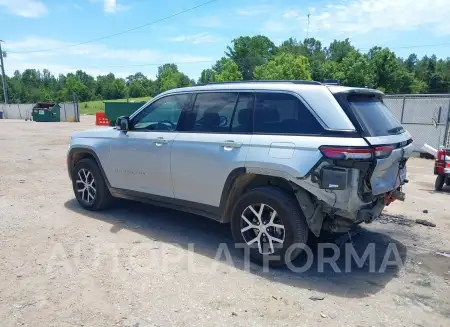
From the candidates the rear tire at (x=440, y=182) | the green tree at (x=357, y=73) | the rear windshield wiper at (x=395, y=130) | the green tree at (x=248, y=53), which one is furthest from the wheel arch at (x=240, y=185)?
Answer: the green tree at (x=248, y=53)

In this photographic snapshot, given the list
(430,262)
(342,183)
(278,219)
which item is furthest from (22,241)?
(430,262)

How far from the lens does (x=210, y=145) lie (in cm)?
425

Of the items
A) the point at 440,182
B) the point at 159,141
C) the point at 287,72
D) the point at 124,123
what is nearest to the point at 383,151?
the point at 159,141

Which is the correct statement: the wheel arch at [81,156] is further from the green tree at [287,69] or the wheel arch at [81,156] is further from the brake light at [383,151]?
the green tree at [287,69]

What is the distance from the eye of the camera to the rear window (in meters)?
3.62

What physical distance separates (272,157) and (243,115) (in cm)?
68

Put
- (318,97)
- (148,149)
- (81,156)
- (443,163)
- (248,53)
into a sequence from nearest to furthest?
(318,97) → (148,149) → (81,156) → (443,163) → (248,53)

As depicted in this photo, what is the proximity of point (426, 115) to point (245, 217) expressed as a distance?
11.3 metres

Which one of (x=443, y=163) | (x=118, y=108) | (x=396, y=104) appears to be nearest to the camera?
(x=443, y=163)

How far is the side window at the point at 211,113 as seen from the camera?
428 centimetres

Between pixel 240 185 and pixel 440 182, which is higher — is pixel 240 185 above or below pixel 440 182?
above

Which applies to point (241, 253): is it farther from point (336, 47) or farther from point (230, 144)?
point (336, 47)

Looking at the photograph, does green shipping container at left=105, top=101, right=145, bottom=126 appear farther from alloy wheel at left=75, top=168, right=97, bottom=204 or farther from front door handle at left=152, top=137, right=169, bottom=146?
front door handle at left=152, top=137, right=169, bottom=146

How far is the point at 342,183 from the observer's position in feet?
11.1
